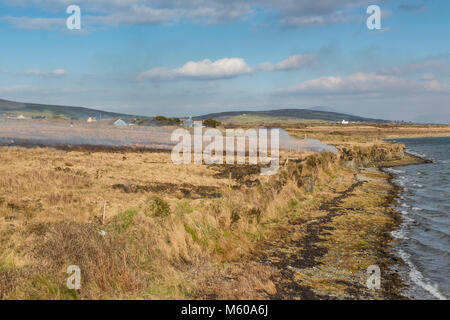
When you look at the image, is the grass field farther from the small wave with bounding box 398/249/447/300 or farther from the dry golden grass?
the small wave with bounding box 398/249/447/300

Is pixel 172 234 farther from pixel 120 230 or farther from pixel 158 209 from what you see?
pixel 158 209

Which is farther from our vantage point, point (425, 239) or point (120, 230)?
point (425, 239)

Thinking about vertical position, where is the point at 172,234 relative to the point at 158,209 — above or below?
below

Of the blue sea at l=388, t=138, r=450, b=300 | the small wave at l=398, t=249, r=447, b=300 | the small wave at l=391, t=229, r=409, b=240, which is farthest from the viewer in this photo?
the small wave at l=391, t=229, r=409, b=240

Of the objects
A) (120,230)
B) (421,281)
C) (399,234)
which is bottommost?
(421,281)

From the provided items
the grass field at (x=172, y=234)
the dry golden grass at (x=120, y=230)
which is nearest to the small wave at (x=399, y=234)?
the grass field at (x=172, y=234)

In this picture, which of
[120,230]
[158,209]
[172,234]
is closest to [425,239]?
[172,234]

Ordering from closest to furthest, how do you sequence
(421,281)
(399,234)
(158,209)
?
(421,281) < (158,209) < (399,234)

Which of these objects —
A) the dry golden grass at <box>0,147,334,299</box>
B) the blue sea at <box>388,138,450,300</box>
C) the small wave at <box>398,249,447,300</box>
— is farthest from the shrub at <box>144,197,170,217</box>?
the small wave at <box>398,249,447,300</box>

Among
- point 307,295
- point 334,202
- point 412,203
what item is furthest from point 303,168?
point 307,295

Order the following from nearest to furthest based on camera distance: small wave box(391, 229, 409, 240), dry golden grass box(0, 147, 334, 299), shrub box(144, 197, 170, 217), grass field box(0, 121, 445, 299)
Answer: dry golden grass box(0, 147, 334, 299), grass field box(0, 121, 445, 299), shrub box(144, 197, 170, 217), small wave box(391, 229, 409, 240)

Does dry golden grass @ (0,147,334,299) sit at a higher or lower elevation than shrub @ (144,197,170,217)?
lower

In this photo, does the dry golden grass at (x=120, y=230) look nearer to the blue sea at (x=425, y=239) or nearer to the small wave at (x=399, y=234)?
the small wave at (x=399, y=234)

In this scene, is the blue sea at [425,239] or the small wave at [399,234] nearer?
the blue sea at [425,239]
